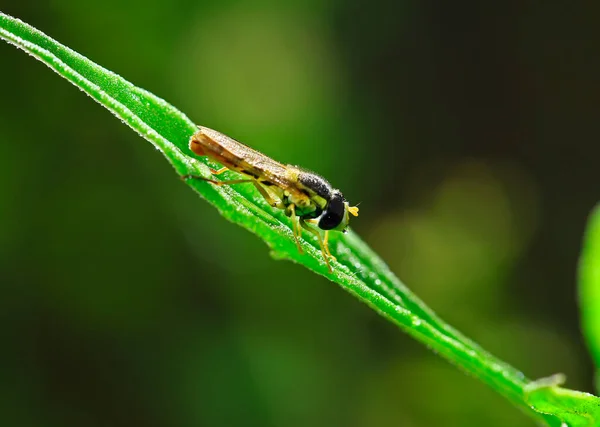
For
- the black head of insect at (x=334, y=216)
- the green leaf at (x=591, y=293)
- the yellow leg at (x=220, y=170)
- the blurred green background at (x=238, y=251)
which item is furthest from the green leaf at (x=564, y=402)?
the blurred green background at (x=238, y=251)

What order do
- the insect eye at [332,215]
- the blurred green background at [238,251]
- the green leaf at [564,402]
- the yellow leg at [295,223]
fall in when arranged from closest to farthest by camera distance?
1. the green leaf at [564,402]
2. the yellow leg at [295,223]
3. the insect eye at [332,215]
4. the blurred green background at [238,251]

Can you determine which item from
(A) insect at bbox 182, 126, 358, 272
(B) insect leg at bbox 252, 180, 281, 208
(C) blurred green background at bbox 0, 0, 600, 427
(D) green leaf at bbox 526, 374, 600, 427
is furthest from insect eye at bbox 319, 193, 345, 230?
(C) blurred green background at bbox 0, 0, 600, 427

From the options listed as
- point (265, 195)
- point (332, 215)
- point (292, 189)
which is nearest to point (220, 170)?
point (265, 195)

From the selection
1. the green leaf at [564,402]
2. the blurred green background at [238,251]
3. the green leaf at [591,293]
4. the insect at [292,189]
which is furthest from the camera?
the blurred green background at [238,251]

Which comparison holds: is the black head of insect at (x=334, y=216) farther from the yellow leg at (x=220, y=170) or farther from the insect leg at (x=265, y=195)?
the yellow leg at (x=220, y=170)

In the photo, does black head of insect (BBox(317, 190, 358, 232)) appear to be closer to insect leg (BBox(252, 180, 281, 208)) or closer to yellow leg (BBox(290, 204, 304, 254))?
yellow leg (BBox(290, 204, 304, 254))

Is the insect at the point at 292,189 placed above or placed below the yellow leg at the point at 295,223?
above

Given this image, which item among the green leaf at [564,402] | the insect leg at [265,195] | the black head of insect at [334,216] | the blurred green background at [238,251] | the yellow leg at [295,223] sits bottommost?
the green leaf at [564,402]
